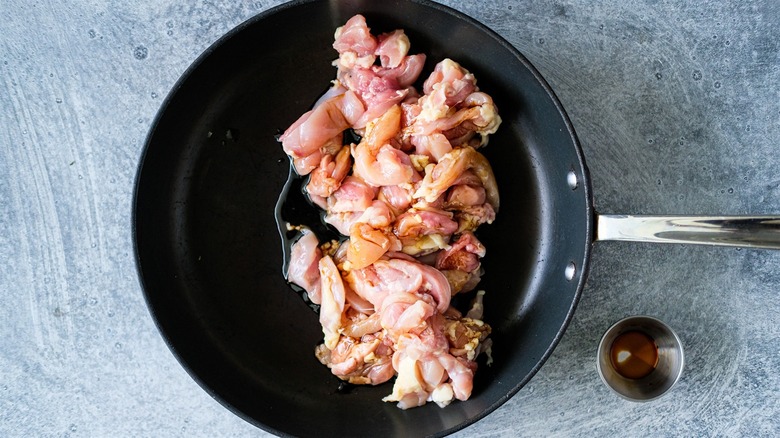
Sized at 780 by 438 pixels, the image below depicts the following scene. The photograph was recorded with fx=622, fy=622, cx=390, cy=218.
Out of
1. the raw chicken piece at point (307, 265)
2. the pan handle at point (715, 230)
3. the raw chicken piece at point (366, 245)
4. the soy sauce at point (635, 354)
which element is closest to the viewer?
the pan handle at point (715, 230)

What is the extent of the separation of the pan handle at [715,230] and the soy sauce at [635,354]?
0.56 m

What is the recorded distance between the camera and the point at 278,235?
2.24m

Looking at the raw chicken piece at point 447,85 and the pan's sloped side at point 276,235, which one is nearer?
the raw chicken piece at point 447,85

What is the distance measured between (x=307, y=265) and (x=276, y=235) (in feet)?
0.67

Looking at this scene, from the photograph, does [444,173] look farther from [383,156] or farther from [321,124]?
[321,124]

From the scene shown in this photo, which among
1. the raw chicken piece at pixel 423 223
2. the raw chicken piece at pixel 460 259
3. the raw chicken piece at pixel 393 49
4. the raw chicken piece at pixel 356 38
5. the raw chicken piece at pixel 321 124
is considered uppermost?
the raw chicken piece at pixel 356 38

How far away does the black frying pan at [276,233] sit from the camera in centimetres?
213

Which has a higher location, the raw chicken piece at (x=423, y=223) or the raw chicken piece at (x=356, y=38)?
the raw chicken piece at (x=356, y=38)

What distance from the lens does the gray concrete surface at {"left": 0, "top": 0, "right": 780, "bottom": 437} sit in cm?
225

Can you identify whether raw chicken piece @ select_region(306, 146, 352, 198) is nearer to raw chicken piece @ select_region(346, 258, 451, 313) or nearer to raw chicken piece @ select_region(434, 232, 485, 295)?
raw chicken piece @ select_region(346, 258, 451, 313)

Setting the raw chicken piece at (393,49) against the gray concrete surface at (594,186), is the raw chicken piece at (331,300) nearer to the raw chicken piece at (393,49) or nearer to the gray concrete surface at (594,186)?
the gray concrete surface at (594,186)

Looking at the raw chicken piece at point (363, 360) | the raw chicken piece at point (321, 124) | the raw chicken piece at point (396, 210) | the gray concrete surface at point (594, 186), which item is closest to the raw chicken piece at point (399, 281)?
the raw chicken piece at point (396, 210)

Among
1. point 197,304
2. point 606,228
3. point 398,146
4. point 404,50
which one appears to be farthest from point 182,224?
point 606,228

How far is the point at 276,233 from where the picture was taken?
88.0 inches
